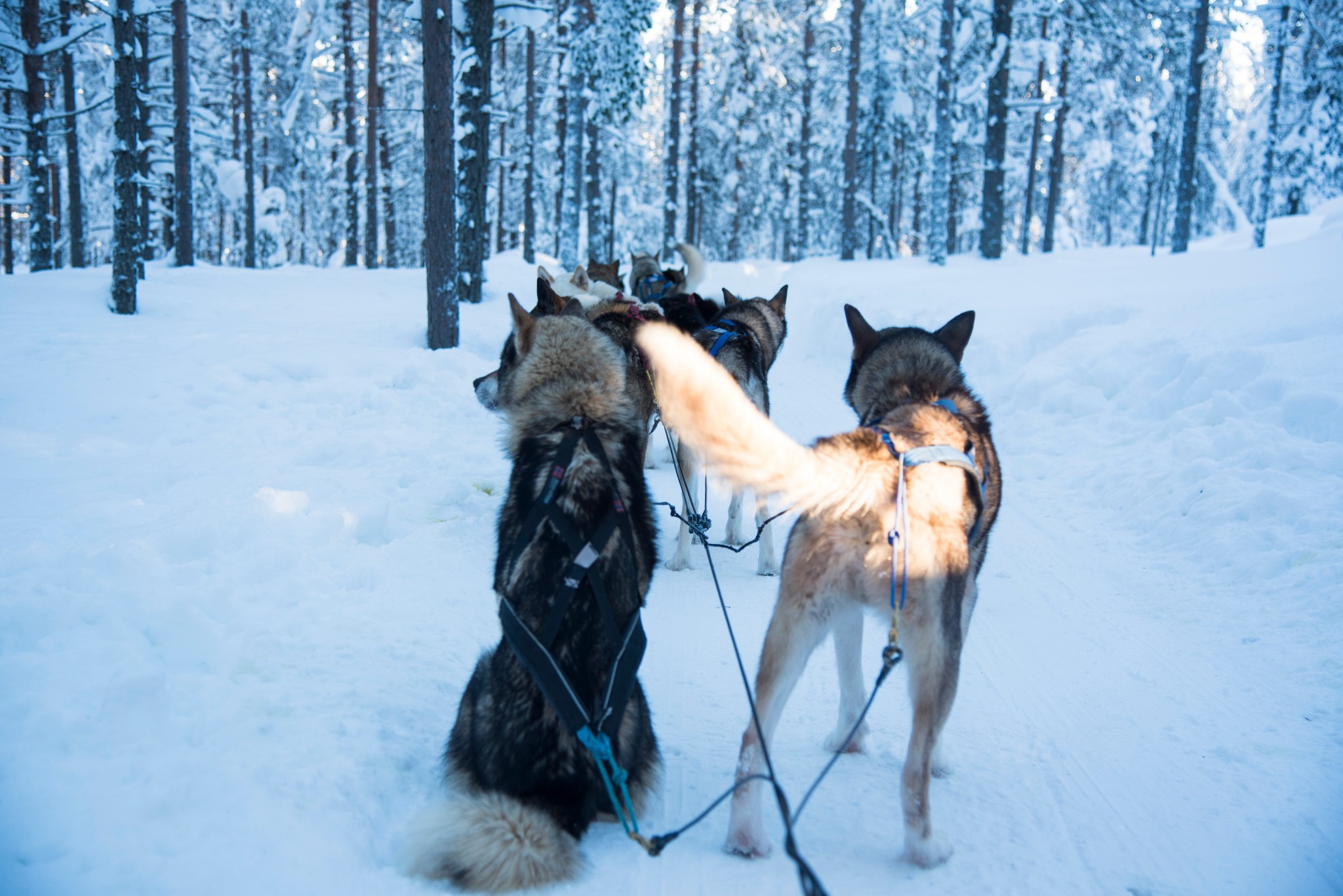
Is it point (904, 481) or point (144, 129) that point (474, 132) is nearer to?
point (144, 129)

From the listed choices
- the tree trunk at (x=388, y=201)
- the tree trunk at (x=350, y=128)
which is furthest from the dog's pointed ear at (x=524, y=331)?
the tree trunk at (x=388, y=201)

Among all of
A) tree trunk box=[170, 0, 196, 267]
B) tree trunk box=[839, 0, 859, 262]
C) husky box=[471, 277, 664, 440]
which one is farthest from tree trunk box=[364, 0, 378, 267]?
husky box=[471, 277, 664, 440]

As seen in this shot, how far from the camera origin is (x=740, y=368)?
→ 5.68 metres

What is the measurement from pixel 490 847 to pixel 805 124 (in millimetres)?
32550

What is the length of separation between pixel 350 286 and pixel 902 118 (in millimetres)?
26073

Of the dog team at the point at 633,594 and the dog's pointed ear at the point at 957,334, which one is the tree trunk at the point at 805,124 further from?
the dog team at the point at 633,594

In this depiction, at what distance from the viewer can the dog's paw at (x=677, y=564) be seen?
5.37 meters

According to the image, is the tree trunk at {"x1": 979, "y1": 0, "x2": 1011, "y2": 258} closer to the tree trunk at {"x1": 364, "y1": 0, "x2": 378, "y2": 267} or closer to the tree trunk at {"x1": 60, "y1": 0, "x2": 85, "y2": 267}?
the tree trunk at {"x1": 364, "y1": 0, "x2": 378, "y2": 267}

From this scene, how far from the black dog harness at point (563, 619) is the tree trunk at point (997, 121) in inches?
788

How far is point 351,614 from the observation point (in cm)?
385

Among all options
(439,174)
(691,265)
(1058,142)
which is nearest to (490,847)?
(439,174)

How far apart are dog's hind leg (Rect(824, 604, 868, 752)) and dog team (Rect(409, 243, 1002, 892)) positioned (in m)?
0.46

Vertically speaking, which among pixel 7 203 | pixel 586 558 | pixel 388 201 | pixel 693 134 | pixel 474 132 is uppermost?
pixel 693 134

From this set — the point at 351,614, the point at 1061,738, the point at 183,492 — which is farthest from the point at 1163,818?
the point at 183,492
